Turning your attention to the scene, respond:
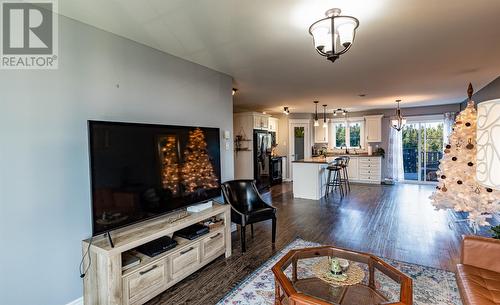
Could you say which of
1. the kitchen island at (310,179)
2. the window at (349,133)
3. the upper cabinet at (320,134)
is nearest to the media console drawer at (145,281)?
the kitchen island at (310,179)

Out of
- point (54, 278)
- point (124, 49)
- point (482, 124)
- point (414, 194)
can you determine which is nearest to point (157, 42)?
point (124, 49)

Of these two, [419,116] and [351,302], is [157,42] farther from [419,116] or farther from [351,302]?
[419,116]

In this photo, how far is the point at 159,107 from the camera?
2814 mm

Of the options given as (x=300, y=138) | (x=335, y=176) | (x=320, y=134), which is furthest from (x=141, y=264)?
(x=320, y=134)

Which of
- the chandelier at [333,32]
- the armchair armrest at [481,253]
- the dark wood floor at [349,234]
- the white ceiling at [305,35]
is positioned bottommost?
the dark wood floor at [349,234]

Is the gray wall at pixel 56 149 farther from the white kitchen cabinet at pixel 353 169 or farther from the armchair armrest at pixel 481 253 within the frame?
the white kitchen cabinet at pixel 353 169

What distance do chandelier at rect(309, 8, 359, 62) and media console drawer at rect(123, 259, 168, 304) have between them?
232 centimetres

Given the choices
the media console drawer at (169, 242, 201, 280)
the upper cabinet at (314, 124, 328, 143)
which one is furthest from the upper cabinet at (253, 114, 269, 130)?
the media console drawer at (169, 242, 201, 280)

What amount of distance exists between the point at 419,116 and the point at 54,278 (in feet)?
30.6

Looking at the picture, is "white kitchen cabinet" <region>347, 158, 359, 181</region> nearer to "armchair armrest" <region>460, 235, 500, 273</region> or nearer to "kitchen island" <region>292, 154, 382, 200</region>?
"kitchen island" <region>292, 154, 382, 200</region>

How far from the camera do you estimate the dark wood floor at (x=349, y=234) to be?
253 cm

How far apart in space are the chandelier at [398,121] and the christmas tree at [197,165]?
589 centimetres

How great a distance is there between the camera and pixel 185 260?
2500 millimetres

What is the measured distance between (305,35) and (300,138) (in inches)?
257
